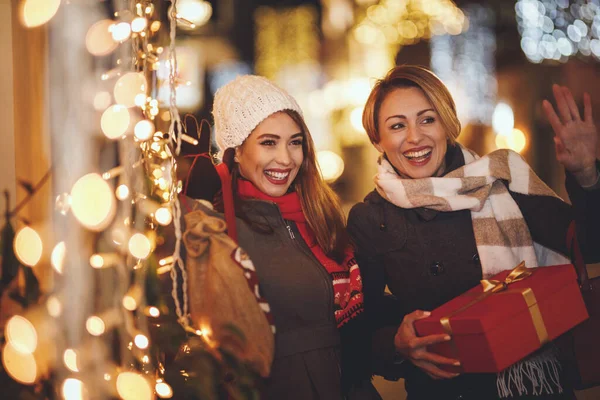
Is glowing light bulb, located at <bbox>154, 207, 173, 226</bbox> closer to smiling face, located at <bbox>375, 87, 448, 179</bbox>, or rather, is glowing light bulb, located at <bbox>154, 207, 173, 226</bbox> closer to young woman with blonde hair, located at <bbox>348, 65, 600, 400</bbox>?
young woman with blonde hair, located at <bbox>348, 65, 600, 400</bbox>

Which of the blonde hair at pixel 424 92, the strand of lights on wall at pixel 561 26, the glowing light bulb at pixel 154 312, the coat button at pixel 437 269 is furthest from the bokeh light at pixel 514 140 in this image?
the glowing light bulb at pixel 154 312

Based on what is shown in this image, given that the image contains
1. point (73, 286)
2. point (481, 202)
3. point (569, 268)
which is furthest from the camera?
point (481, 202)

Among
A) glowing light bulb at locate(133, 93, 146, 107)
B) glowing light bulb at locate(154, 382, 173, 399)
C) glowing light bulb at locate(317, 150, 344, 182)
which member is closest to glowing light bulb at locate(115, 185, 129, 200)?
glowing light bulb at locate(133, 93, 146, 107)

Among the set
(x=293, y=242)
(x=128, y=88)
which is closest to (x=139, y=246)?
(x=128, y=88)

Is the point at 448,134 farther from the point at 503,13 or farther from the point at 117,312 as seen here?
the point at 503,13

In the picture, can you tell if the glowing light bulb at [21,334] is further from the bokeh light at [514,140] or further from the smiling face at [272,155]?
the bokeh light at [514,140]

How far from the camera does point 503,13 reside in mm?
8539

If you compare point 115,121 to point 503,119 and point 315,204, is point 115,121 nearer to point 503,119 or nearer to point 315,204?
point 315,204

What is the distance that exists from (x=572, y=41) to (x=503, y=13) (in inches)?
47.7

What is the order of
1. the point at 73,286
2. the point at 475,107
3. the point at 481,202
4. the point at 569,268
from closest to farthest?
the point at 73,286 → the point at 569,268 → the point at 481,202 → the point at 475,107

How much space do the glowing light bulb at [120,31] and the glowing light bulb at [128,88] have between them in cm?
9

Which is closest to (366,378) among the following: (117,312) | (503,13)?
(117,312)

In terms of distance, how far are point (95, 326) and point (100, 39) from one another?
686mm

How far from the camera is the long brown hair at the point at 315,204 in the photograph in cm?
224
